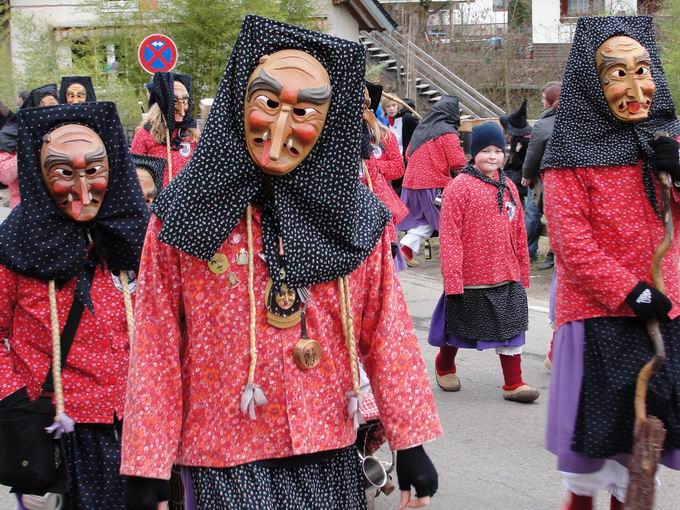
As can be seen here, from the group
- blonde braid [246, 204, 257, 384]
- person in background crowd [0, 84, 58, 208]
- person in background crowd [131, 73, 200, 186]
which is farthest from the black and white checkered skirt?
person in background crowd [0, 84, 58, 208]

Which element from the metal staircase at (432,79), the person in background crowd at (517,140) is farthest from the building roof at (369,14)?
the person in background crowd at (517,140)

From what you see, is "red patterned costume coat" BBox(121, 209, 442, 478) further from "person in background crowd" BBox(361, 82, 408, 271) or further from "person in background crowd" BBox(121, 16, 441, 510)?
"person in background crowd" BBox(361, 82, 408, 271)

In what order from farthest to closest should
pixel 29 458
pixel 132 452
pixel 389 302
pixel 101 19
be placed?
pixel 101 19, pixel 29 458, pixel 389 302, pixel 132 452

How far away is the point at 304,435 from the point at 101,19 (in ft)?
76.2

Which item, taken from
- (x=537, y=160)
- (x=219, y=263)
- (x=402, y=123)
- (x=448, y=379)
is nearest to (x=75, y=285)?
(x=219, y=263)

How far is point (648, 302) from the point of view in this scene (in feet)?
11.9

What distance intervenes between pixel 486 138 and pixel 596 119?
2595 millimetres

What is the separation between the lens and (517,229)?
21.4ft

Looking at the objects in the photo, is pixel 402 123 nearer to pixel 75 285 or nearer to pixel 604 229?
pixel 604 229

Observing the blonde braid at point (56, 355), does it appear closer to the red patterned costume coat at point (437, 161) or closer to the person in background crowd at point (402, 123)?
the red patterned costume coat at point (437, 161)

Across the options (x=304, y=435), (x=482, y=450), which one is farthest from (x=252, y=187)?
(x=482, y=450)

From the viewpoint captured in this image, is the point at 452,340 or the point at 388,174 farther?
the point at 388,174

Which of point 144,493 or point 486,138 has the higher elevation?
point 486,138

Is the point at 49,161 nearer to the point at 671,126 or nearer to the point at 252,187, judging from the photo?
the point at 252,187
